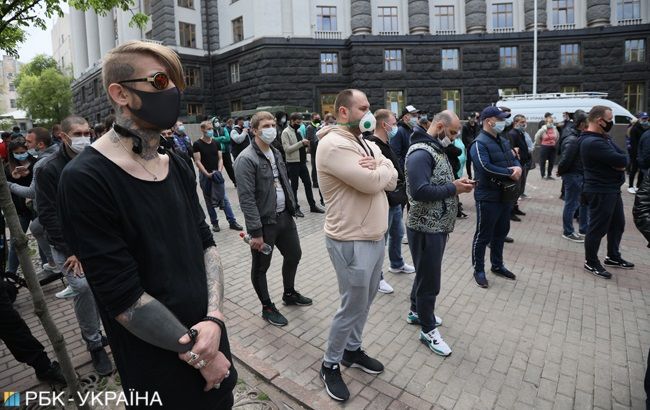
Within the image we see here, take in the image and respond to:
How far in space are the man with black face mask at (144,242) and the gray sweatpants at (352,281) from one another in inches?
54.7

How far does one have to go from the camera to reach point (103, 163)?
149 cm

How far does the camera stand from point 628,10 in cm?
2641

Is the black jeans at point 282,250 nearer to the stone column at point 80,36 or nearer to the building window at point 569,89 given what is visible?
the building window at point 569,89

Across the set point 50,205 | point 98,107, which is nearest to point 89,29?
point 98,107

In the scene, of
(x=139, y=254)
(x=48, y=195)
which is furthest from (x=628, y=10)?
(x=139, y=254)

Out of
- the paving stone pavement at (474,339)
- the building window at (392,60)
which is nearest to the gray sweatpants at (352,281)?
the paving stone pavement at (474,339)

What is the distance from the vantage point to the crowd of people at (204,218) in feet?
4.88

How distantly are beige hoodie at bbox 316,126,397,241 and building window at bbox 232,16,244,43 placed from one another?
2925 cm

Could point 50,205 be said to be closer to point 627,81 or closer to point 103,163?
point 103,163

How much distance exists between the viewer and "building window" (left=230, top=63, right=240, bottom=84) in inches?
1167

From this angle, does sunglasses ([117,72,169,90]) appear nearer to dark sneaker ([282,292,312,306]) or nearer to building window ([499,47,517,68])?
dark sneaker ([282,292,312,306])

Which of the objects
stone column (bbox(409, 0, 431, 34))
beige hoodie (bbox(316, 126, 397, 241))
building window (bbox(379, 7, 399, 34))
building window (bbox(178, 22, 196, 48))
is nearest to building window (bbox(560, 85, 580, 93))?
stone column (bbox(409, 0, 431, 34))

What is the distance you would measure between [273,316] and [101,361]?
1.64 meters

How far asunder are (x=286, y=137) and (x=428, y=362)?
6559 mm
